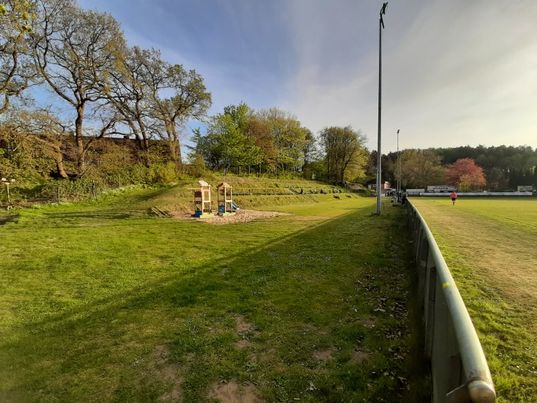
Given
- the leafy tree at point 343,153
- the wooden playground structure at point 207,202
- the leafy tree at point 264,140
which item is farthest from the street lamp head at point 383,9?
→ the leafy tree at point 343,153

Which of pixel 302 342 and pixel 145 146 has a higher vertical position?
pixel 145 146

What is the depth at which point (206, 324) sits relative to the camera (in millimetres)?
4895

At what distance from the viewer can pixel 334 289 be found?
21.1 feet

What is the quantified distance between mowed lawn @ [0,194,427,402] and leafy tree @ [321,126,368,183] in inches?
2338

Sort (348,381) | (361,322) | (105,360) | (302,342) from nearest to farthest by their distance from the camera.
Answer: (348,381) < (105,360) < (302,342) < (361,322)

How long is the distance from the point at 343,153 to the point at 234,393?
2643 inches

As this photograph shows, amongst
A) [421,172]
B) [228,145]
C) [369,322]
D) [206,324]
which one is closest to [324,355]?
[369,322]

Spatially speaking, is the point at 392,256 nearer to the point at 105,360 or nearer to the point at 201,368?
the point at 201,368

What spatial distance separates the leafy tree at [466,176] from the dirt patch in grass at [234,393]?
83108mm

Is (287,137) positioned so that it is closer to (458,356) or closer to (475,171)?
(475,171)

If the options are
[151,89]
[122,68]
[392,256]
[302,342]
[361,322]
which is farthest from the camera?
[151,89]

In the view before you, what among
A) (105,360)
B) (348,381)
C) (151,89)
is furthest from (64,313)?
(151,89)

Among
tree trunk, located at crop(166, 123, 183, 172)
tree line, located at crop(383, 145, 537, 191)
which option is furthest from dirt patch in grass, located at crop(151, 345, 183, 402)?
tree line, located at crop(383, 145, 537, 191)

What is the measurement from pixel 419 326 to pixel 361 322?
84 centimetres
